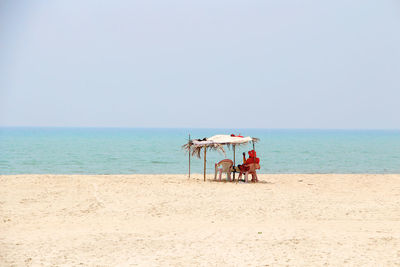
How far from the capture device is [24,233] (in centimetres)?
911

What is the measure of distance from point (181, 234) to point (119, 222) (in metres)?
1.92

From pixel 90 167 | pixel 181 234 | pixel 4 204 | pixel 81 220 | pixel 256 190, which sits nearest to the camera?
pixel 181 234

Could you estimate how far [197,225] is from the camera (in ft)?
32.6

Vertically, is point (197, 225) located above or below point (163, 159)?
above

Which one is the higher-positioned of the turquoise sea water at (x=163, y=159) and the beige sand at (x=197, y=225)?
the beige sand at (x=197, y=225)

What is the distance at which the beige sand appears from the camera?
744 centimetres

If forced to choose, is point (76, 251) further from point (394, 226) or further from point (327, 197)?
point (327, 197)

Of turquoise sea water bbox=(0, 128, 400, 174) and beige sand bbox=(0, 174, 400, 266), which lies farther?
turquoise sea water bbox=(0, 128, 400, 174)

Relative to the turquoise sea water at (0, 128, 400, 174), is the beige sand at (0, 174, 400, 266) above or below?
above

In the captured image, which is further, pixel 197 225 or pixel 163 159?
pixel 163 159

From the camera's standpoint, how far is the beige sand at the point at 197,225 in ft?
24.4

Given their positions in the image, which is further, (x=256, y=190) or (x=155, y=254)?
(x=256, y=190)

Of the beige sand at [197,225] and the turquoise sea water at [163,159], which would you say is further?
the turquoise sea water at [163,159]

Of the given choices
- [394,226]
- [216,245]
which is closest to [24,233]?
[216,245]
